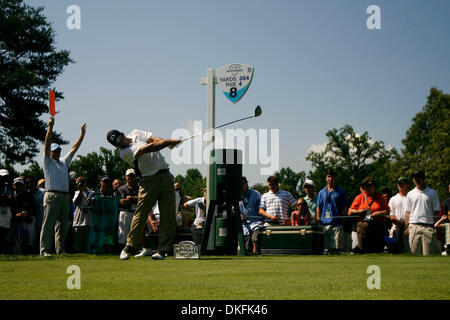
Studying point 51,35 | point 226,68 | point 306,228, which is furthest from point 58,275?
point 51,35

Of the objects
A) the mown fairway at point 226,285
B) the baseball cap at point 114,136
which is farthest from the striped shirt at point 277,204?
the mown fairway at point 226,285

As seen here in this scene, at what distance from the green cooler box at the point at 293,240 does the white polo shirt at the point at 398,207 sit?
2078 millimetres

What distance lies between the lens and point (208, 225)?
11.1m

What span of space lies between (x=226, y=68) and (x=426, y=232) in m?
5.90

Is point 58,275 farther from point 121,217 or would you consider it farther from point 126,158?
point 121,217

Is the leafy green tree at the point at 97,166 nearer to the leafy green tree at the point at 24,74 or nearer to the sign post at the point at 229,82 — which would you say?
the leafy green tree at the point at 24,74

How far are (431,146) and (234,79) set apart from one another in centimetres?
4359

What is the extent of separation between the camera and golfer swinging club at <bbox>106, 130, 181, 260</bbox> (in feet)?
28.9

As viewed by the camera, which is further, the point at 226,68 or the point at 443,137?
the point at 443,137

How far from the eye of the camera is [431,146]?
53188mm

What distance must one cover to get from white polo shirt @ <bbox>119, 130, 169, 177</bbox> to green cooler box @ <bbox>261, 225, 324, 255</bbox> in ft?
12.5

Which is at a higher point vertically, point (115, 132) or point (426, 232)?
point (115, 132)

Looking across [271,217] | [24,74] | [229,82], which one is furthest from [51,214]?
[24,74]

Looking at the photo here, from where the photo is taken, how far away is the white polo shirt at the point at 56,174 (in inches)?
405
